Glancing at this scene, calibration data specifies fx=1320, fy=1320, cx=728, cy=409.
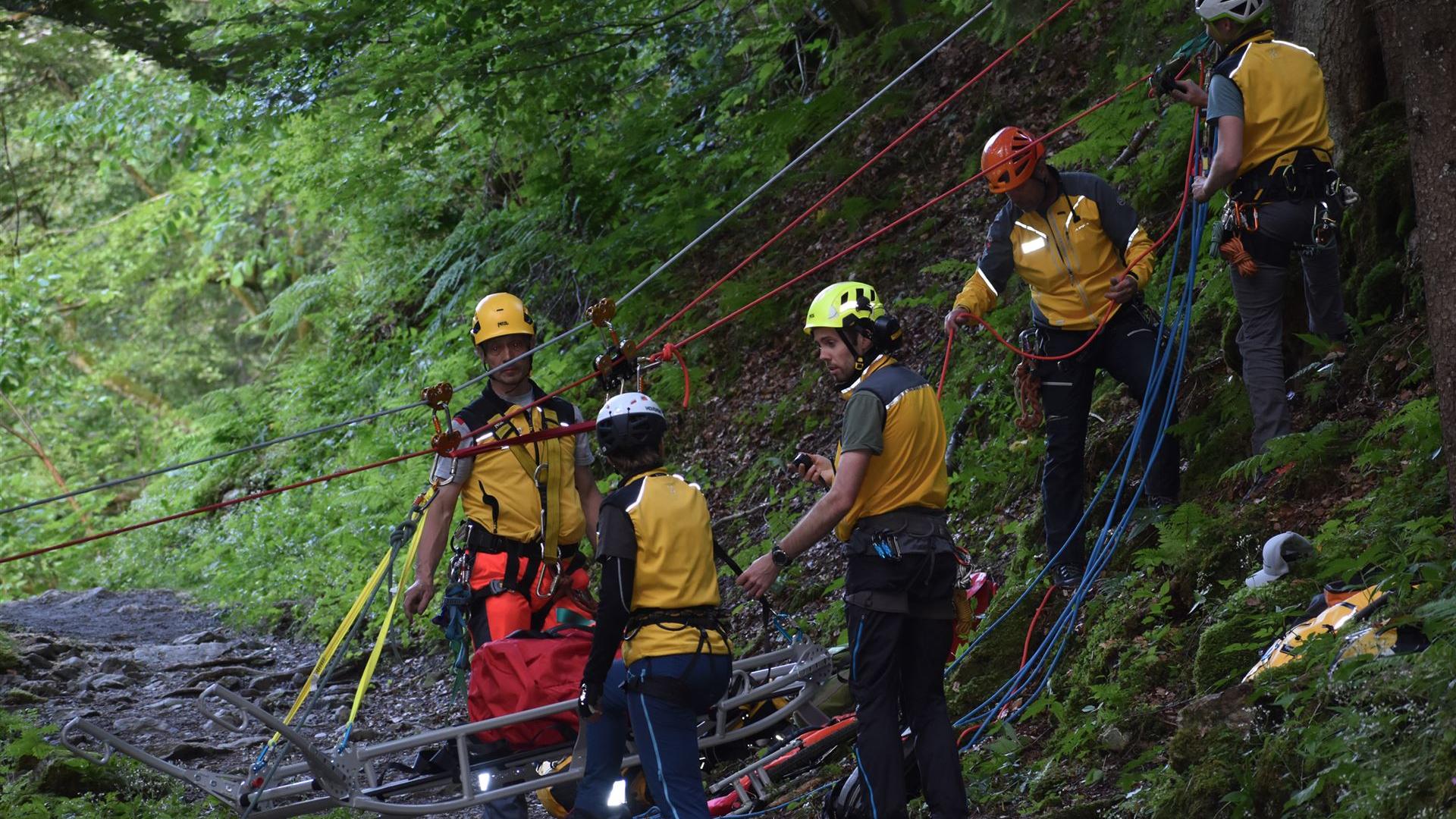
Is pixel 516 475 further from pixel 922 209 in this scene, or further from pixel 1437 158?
pixel 1437 158

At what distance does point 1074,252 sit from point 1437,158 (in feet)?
8.49

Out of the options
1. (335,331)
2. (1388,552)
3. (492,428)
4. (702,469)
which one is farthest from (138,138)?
(1388,552)

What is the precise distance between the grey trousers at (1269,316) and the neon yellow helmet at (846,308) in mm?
2171

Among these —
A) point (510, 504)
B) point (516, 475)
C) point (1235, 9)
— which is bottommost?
point (510, 504)

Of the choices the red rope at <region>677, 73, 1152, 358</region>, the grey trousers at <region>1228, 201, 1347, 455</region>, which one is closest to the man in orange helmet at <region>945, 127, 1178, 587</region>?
the red rope at <region>677, 73, 1152, 358</region>

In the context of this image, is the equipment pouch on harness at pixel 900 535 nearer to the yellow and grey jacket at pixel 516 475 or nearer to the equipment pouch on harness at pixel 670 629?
the equipment pouch on harness at pixel 670 629

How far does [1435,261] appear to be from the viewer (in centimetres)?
416

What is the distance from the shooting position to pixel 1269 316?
6344mm

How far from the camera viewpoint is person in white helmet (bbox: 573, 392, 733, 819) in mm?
5105

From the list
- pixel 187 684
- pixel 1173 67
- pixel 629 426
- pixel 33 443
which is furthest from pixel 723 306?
pixel 33 443

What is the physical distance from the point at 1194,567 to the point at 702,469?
20.4ft

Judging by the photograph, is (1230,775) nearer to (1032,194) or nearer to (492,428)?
(1032,194)

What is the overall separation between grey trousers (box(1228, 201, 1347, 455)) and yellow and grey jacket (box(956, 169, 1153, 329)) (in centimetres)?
51

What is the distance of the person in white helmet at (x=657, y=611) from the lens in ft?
16.8
